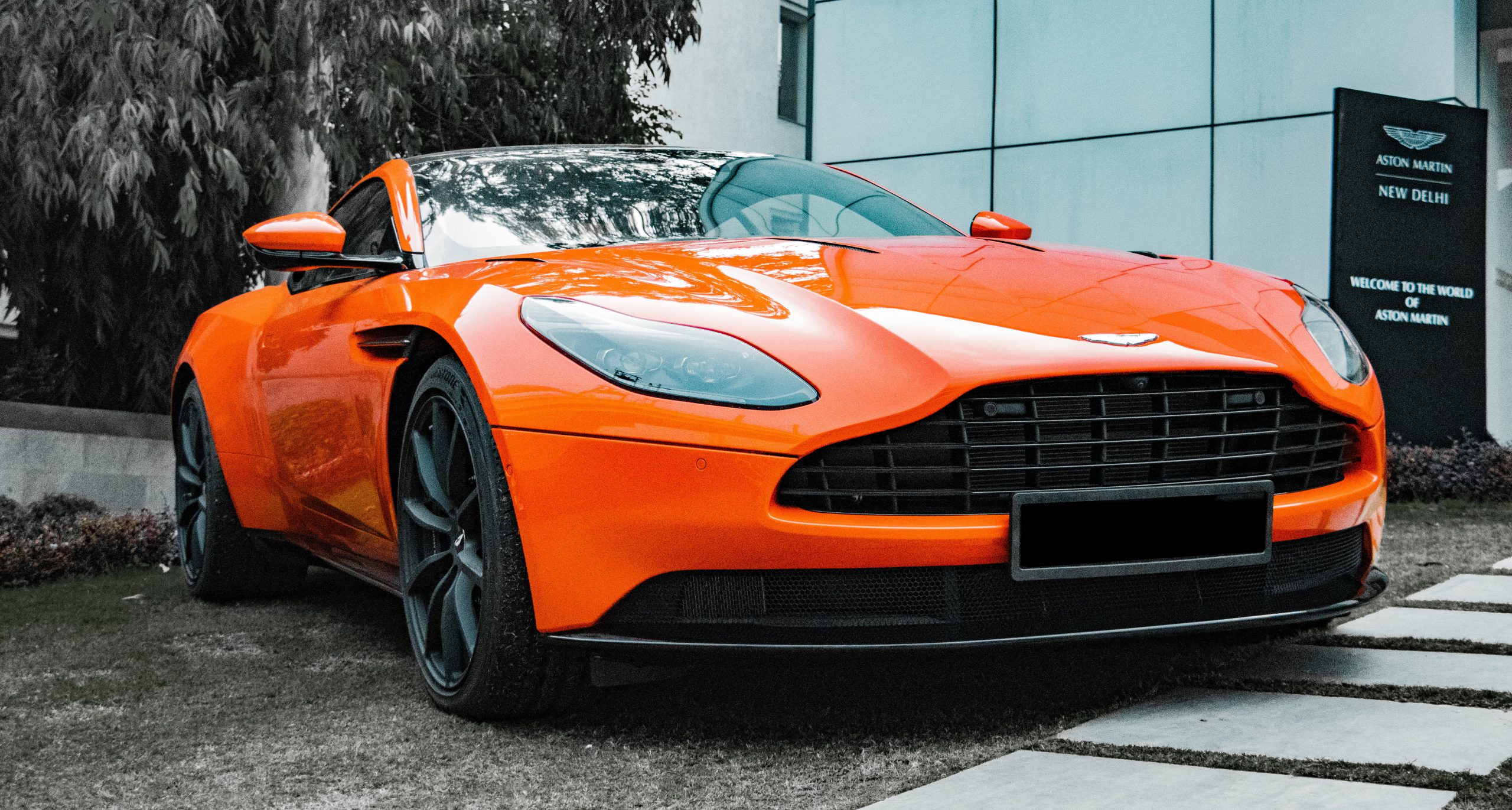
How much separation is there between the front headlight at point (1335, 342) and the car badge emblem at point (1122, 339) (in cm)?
50

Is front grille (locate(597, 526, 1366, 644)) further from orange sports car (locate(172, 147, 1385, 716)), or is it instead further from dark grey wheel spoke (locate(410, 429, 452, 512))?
dark grey wheel spoke (locate(410, 429, 452, 512))

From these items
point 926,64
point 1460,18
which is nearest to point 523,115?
point 926,64

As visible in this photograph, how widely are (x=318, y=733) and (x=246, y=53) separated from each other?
Result: 237 inches

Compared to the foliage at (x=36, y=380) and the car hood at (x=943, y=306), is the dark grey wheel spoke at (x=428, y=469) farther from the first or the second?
the foliage at (x=36, y=380)

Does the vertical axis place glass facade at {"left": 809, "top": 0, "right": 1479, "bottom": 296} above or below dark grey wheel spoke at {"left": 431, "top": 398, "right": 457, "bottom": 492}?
above

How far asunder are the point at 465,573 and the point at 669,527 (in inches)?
24.9

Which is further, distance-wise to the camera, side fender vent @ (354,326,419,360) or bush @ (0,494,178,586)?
bush @ (0,494,178,586)

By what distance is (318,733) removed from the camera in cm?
280

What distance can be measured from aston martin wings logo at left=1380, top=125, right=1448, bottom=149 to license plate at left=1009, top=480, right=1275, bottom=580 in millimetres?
7955

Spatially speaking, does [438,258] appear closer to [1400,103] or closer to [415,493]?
[415,493]

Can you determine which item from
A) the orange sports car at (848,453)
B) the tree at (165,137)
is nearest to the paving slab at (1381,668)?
the orange sports car at (848,453)

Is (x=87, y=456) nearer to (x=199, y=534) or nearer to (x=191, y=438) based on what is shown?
(x=191, y=438)

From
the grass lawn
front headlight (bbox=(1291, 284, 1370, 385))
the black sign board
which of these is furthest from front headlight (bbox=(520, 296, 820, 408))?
the black sign board

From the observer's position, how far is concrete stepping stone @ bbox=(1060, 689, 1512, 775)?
7.55 ft
